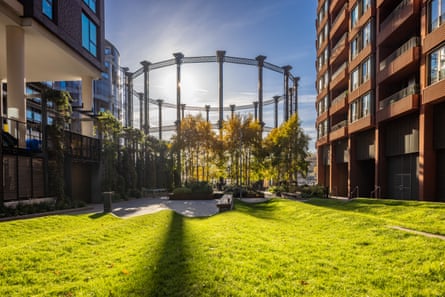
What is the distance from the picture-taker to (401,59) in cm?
1908

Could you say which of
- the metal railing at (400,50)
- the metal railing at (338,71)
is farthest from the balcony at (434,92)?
the metal railing at (338,71)

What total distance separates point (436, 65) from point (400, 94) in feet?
14.0

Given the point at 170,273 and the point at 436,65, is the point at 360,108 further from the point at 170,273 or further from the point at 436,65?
the point at 170,273

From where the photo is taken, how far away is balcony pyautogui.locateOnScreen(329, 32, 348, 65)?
30525mm

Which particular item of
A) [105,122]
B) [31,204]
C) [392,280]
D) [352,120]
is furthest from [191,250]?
[352,120]

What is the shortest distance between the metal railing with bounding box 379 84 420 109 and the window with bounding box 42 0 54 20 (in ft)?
77.1

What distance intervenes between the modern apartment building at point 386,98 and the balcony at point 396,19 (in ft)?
0.20

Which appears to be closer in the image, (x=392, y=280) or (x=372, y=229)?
(x=392, y=280)

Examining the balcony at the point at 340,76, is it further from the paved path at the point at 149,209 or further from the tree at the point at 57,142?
the tree at the point at 57,142

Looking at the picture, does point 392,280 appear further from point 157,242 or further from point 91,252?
point 91,252

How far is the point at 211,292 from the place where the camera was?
3.93 m

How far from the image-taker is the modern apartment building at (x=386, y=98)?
16734 mm

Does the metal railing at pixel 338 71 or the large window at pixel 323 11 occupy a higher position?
the large window at pixel 323 11

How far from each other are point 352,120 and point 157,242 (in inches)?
1033
